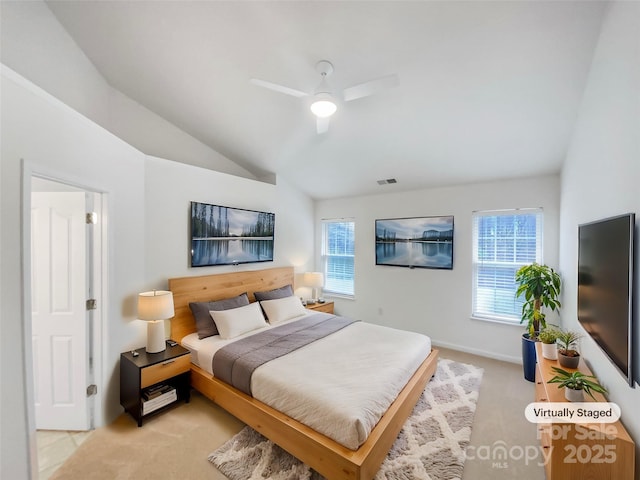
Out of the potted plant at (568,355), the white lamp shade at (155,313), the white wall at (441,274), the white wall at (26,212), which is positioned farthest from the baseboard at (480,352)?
the white wall at (26,212)

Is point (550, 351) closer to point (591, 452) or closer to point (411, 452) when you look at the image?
point (591, 452)

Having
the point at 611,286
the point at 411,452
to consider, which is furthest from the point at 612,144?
the point at 411,452

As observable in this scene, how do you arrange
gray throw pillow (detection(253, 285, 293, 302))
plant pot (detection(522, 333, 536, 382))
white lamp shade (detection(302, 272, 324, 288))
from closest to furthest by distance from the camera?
plant pot (detection(522, 333, 536, 382)) → gray throw pillow (detection(253, 285, 293, 302)) → white lamp shade (detection(302, 272, 324, 288))

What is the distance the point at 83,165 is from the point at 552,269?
4.86 m

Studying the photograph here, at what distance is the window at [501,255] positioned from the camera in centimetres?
355

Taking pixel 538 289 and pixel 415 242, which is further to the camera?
pixel 415 242

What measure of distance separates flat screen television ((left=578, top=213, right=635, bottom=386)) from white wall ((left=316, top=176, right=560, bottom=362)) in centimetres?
171

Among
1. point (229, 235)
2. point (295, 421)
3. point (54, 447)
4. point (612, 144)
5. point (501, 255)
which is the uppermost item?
point (612, 144)

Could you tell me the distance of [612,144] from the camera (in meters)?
1.64

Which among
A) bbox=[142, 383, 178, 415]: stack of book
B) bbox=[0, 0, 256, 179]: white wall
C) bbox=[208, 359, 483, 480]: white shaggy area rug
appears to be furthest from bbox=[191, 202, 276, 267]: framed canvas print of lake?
bbox=[208, 359, 483, 480]: white shaggy area rug

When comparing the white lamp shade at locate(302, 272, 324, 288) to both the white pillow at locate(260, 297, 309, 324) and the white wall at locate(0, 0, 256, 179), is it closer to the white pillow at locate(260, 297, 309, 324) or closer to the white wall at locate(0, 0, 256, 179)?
the white pillow at locate(260, 297, 309, 324)

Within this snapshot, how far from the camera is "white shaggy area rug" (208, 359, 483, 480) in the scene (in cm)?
188

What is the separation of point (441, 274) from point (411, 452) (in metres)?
2.58

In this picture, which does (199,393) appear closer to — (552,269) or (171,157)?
(171,157)
